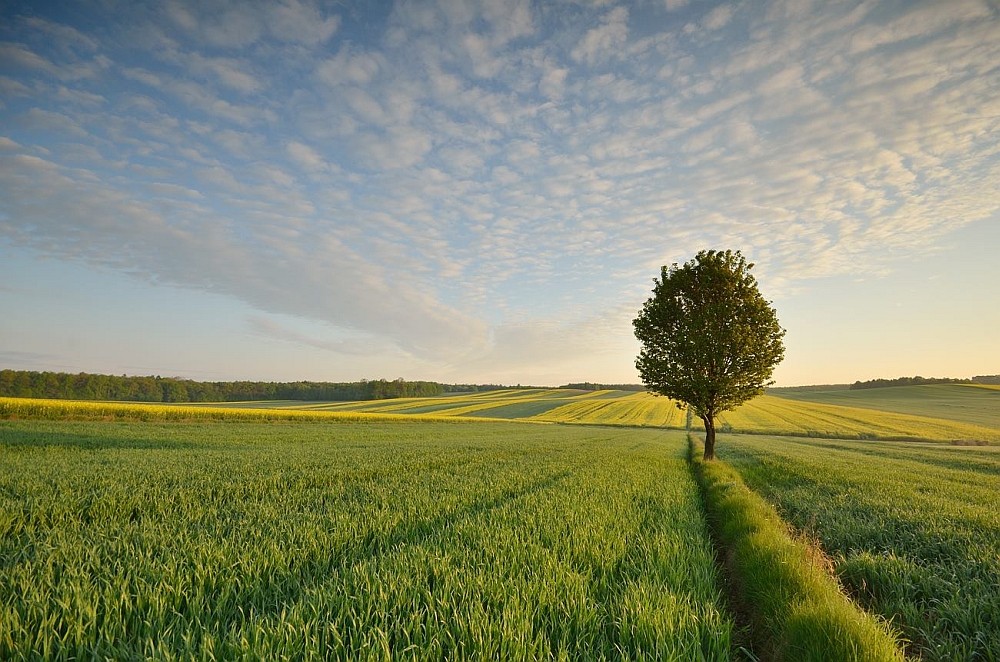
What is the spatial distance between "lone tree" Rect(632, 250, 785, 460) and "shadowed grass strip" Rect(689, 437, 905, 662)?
15.2 metres

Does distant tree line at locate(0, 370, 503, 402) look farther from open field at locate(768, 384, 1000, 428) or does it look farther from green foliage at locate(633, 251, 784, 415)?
green foliage at locate(633, 251, 784, 415)

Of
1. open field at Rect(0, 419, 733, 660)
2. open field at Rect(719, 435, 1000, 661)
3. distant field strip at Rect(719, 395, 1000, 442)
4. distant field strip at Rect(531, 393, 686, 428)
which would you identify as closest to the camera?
open field at Rect(0, 419, 733, 660)

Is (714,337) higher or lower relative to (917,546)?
higher

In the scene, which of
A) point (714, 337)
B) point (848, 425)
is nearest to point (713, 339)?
point (714, 337)

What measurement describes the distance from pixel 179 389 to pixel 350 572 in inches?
5522

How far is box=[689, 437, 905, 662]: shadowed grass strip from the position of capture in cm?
323

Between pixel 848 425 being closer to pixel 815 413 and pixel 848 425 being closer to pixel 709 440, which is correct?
pixel 815 413

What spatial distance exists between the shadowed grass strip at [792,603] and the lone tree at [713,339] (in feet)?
49.9

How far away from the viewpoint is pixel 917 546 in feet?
21.7

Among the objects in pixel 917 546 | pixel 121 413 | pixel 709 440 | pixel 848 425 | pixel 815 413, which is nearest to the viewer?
pixel 917 546

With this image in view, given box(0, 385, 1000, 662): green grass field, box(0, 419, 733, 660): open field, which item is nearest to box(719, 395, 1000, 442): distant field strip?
box(0, 385, 1000, 662): green grass field

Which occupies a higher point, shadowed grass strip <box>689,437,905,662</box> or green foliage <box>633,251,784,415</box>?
green foliage <box>633,251,784,415</box>

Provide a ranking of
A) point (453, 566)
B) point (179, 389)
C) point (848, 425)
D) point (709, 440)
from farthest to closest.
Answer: point (179, 389), point (848, 425), point (709, 440), point (453, 566)

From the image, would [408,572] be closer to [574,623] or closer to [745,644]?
[574,623]
